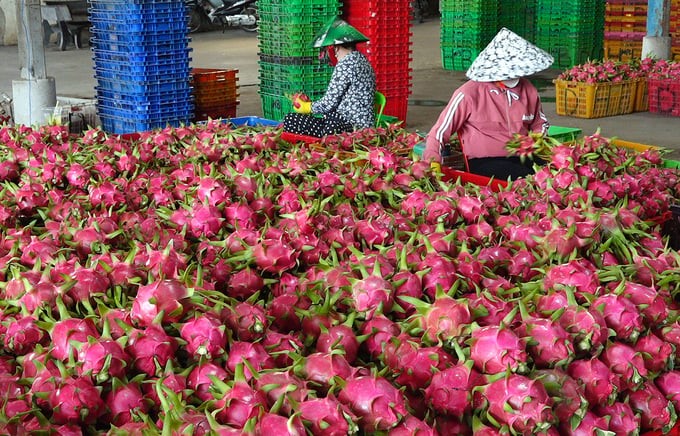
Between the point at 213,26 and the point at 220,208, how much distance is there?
703 inches

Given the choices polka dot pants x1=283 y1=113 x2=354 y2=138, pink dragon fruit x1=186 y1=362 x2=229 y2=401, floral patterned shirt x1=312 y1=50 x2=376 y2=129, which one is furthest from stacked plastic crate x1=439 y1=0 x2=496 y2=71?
pink dragon fruit x1=186 y1=362 x2=229 y2=401

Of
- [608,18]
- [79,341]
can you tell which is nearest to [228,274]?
[79,341]

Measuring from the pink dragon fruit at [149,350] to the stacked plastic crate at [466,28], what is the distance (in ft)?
35.5

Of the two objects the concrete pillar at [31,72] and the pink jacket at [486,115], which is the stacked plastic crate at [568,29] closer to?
the concrete pillar at [31,72]

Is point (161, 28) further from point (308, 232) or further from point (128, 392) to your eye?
point (128, 392)

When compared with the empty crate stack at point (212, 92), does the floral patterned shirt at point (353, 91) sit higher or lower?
higher

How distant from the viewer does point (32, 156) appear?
118 inches

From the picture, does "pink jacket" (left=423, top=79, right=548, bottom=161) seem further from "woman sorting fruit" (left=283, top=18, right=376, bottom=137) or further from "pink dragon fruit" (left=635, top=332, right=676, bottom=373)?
"pink dragon fruit" (left=635, top=332, right=676, bottom=373)

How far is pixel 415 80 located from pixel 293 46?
471cm

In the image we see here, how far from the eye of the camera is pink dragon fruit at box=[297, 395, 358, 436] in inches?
49.3

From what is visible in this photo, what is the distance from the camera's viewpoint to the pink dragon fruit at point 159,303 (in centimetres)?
151

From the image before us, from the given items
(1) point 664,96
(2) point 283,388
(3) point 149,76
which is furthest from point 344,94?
(1) point 664,96

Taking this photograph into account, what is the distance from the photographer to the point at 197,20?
61.7 ft

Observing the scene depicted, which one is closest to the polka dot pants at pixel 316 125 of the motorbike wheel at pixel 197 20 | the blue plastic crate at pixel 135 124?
the blue plastic crate at pixel 135 124
